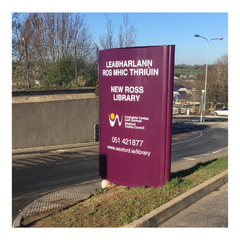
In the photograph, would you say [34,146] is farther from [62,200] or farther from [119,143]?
[119,143]

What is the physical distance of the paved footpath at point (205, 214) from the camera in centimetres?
462

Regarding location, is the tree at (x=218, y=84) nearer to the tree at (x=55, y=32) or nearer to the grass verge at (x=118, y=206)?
the tree at (x=55, y=32)

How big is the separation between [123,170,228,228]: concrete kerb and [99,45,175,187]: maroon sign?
2.27ft

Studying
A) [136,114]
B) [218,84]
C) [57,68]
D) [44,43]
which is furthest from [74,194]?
[218,84]

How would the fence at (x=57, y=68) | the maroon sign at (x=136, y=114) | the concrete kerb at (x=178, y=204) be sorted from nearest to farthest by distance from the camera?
the concrete kerb at (x=178, y=204)
the maroon sign at (x=136, y=114)
the fence at (x=57, y=68)

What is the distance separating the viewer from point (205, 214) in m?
4.99

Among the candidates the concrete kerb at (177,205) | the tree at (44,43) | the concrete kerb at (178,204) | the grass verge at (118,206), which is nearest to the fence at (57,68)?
the tree at (44,43)

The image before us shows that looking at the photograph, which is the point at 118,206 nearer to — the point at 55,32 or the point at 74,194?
the point at 74,194

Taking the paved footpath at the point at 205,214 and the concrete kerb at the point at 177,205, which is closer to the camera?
the concrete kerb at the point at 177,205

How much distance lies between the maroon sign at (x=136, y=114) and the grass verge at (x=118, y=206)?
0.30 metres

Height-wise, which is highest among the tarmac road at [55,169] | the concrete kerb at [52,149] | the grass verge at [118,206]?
the grass verge at [118,206]

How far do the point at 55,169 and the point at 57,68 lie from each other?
10.7 m

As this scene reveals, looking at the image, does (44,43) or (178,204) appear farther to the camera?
(44,43)

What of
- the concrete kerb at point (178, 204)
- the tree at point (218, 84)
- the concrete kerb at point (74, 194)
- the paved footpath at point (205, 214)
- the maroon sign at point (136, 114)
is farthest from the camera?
the tree at point (218, 84)
